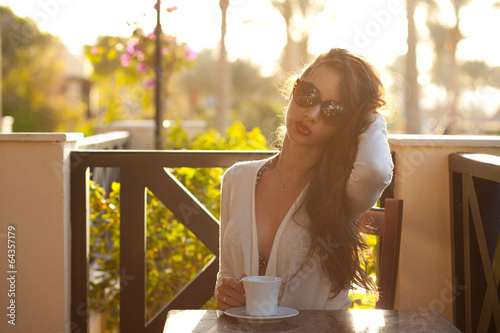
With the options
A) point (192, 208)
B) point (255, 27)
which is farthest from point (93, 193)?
point (255, 27)

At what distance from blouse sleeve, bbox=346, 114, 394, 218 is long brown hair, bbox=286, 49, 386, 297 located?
0.04 metres

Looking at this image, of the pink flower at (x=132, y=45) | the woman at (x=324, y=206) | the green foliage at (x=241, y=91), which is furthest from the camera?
the green foliage at (x=241, y=91)

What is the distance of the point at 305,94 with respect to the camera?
2045mm

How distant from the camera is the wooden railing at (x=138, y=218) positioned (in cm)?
309

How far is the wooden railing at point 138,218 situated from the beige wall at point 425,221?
68cm

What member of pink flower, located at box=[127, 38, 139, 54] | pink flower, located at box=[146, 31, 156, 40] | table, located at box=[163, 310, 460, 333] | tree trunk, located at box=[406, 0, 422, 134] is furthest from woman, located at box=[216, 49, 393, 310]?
tree trunk, located at box=[406, 0, 422, 134]

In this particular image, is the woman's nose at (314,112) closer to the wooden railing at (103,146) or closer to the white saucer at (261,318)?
the white saucer at (261,318)

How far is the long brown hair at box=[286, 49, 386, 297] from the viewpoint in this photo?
80.1 inches

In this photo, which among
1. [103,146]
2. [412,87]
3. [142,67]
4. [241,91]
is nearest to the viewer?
[103,146]

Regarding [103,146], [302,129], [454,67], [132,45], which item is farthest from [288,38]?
[302,129]

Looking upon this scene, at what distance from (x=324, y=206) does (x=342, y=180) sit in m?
0.10

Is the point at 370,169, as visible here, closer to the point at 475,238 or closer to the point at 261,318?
the point at 261,318

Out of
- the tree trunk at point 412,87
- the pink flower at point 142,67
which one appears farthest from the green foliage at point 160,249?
the tree trunk at point 412,87

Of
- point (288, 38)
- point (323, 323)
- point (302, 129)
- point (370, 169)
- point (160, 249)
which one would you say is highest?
point (288, 38)
